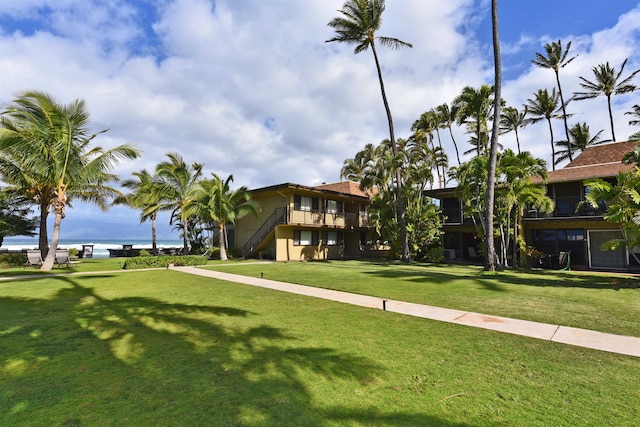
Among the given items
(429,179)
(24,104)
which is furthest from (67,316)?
(429,179)

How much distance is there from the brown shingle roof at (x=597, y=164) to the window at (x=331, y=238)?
52.7 feet

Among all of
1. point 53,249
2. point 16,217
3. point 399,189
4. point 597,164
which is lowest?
point 53,249

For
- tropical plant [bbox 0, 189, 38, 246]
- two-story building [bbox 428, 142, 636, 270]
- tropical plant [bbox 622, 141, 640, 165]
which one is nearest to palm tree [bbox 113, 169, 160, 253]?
tropical plant [bbox 0, 189, 38, 246]

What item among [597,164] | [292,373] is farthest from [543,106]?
[292,373]

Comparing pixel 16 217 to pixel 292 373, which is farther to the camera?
pixel 16 217

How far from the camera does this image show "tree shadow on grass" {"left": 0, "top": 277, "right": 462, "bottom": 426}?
3057 millimetres

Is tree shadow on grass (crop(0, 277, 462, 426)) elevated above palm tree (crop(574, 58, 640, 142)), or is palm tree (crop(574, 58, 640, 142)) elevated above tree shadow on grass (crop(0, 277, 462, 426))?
palm tree (crop(574, 58, 640, 142))

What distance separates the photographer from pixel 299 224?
24.5 m

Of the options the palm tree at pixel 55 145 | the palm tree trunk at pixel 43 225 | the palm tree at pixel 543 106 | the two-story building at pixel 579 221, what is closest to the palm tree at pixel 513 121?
the palm tree at pixel 543 106

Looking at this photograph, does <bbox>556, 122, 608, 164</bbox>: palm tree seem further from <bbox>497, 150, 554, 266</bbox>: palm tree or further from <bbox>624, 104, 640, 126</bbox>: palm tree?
<bbox>497, 150, 554, 266</bbox>: palm tree

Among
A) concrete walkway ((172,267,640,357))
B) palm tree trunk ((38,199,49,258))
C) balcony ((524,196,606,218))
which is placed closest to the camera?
concrete walkway ((172,267,640,357))

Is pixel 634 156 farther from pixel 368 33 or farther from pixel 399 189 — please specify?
pixel 368 33

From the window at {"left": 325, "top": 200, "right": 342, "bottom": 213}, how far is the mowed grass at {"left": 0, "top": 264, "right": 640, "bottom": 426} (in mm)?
21374

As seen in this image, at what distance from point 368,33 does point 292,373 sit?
24.3 m
